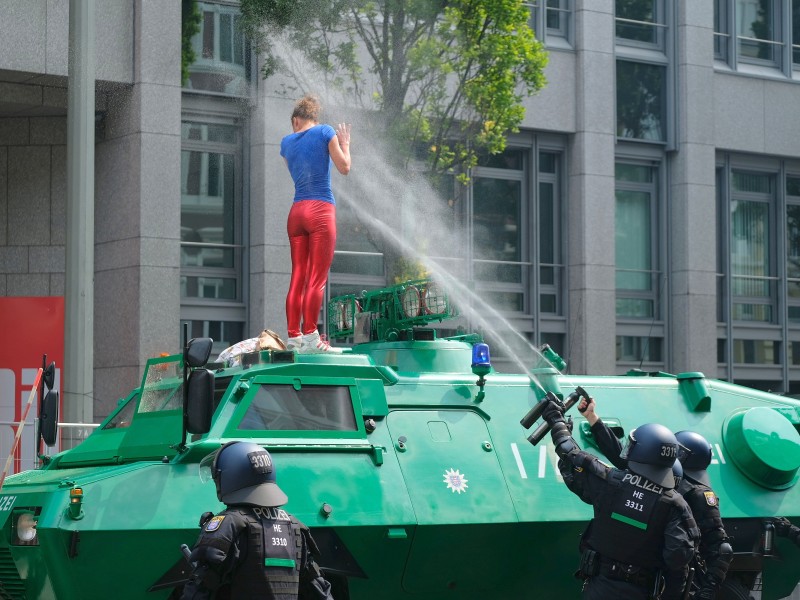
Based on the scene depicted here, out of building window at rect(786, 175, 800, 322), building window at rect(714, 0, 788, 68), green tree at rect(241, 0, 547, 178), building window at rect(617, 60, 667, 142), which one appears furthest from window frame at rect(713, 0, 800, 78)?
green tree at rect(241, 0, 547, 178)

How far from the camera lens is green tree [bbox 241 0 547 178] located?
16359 mm

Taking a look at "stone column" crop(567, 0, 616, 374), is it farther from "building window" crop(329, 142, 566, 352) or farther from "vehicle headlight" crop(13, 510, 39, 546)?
"vehicle headlight" crop(13, 510, 39, 546)

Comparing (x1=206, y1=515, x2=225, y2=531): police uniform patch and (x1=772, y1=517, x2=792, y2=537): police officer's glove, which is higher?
(x1=206, y1=515, x2=225, y2=531): police uniform patch

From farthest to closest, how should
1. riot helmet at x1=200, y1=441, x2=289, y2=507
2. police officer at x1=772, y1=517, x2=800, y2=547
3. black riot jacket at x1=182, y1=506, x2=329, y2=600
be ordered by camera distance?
police officer at x1=772, y1=517, x2=800, y2=547, riot helmet at x1=200, y1=441, x2=289, y2=507, black riot jacket at x1=182, y1=506, x2=329, y2=600

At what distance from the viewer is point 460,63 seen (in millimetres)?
17047

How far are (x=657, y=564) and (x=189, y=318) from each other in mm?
11122

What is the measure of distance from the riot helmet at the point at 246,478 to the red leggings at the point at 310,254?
3246 millimetres

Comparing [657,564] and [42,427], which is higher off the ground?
[42,427]

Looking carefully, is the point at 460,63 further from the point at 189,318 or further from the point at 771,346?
the point at 771,346

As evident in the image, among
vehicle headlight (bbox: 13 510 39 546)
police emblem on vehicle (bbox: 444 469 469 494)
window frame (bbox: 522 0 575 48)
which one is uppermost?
window frame (bbox: 522 0 575 48)

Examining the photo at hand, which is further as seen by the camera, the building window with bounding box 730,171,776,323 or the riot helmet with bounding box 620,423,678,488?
the building window with bounding box 730,171,776,323

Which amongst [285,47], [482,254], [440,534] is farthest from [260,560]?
[482,254]

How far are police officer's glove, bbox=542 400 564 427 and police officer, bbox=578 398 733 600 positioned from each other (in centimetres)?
18

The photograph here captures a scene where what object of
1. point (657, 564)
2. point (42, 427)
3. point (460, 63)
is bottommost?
point (657, 564)
